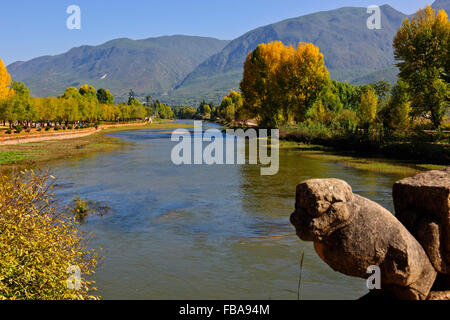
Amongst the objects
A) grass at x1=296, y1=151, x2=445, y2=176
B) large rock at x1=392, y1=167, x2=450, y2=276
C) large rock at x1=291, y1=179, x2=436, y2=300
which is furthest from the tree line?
large rock at x1=392, y1=167, x2=450, y2=276

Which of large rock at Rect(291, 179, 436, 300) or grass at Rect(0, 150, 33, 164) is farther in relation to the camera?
grass at Rect(0, 150, 33, 164)

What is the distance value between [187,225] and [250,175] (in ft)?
42.7

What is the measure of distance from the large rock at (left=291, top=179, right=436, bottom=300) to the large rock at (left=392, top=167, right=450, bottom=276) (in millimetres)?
347

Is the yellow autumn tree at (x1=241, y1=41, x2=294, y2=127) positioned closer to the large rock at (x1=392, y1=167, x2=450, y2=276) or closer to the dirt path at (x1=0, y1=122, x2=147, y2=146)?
the dirt path at (x1=0, y1=122, x2=147, y2=146)

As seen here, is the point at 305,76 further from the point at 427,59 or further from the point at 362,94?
the point at 427,59

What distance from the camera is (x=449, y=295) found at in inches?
223

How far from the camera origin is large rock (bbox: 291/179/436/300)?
5.05m

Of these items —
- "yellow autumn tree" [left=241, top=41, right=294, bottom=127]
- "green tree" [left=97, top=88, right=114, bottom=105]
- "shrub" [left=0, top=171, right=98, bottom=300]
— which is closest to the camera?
"shrub" [left=0, top=171, right=98, bottom=300]

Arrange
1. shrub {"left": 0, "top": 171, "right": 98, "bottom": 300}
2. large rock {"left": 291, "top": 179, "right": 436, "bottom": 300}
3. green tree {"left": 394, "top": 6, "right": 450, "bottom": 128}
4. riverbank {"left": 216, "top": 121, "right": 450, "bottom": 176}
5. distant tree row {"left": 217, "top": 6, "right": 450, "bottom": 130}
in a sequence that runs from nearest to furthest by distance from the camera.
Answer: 1. large rock {"left": 291, "top": 179, "right": 436, "bottom": 300}
2. shrub {"left": 0, "top": 171, "right": 98, "bottom": 300}
3. riverbank {"left": 216, "top": 121, "right": 450, "bottom": 176}
4. green tree {"left": 394, "top": 6, "right": 450, "bottom": 128}
5. distant tree row {"left": 217, "top": 6, "right": 450, "bottom": 130}

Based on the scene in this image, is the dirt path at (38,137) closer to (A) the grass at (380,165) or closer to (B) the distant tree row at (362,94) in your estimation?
(B) the distant tree row at (362,94)

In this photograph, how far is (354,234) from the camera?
5.20 meters

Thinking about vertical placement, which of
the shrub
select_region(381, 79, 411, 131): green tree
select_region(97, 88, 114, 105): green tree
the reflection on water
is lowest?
the reflection on water
